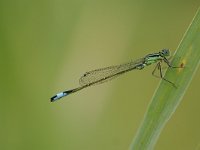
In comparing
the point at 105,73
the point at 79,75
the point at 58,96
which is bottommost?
the point at 58,96

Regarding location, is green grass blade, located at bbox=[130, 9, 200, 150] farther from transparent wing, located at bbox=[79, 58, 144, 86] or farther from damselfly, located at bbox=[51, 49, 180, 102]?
transparent wing, located at bbox=[79, 58, 144, 86]

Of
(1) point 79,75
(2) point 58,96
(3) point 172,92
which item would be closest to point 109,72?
(1) point 79,75

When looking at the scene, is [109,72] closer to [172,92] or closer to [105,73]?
[105,73]

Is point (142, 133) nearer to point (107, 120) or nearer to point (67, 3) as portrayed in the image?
point (107, 120)

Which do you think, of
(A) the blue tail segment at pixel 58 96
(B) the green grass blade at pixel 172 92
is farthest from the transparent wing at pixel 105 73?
(B) the green grass blade at pixel 172 92

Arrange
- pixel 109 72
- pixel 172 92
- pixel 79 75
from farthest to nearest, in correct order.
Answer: pixel 79 75 < pixel 109 72 < pixel 172 92

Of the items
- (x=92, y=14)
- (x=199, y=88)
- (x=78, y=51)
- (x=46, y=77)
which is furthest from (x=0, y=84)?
(x=199, y=88)
